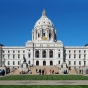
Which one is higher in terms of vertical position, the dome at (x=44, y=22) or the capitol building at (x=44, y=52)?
the dome at (x=44, y=22)

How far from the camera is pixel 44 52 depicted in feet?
479

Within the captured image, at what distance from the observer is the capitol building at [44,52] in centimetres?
13988

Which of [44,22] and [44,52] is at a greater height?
[44,22]

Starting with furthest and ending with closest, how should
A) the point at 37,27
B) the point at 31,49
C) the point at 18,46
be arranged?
the point at 37,27 < the point at 18,46 < the point at 31,49

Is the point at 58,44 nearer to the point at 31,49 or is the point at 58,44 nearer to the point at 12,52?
the point at 31,49

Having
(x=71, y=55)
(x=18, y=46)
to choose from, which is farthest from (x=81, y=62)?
(x=18, y=46)

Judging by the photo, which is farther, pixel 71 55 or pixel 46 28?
pixel 46 28

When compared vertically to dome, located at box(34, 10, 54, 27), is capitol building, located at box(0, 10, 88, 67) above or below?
below

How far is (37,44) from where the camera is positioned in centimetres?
14225

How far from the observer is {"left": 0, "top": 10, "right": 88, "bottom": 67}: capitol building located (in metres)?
140

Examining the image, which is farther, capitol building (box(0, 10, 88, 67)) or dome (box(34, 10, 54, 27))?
dome (box(34, 10, 54, 27))

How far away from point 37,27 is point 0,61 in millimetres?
36147

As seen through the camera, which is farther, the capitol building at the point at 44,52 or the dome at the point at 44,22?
the dome at the point at 44,22

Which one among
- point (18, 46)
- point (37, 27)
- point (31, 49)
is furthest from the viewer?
point (37, 27)
